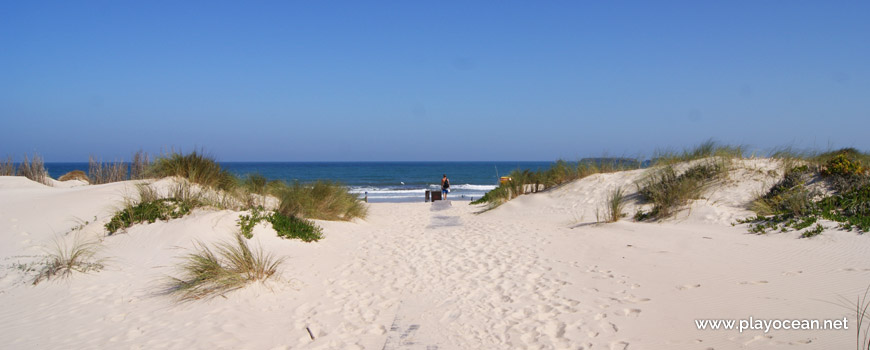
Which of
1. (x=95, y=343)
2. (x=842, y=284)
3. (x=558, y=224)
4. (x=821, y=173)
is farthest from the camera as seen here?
(x=558, y=224)

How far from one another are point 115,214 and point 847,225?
38.6ft

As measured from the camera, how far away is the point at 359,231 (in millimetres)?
10617

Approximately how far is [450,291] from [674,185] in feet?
25.0

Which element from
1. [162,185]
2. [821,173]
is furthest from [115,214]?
[821,173]

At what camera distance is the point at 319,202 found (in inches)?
440

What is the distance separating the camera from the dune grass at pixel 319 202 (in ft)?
32.9

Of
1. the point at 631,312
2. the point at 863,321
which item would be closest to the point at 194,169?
the point at 631,312

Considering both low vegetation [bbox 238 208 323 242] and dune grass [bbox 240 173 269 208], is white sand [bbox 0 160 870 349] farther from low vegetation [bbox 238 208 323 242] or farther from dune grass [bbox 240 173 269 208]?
dune grass [bbox 240 173 269 208]

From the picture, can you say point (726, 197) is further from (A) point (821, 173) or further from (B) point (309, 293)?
(B) point (309, 293)

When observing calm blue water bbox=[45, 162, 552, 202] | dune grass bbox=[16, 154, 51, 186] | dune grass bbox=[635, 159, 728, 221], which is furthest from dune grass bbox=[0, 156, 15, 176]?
dune grass bbox=[635, 159, 728, 221]

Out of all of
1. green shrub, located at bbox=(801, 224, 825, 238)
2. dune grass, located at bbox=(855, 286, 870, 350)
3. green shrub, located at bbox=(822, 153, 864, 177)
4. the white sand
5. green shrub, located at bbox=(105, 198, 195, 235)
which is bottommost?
the white sand

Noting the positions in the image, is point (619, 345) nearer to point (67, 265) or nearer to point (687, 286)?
point (687, 286)

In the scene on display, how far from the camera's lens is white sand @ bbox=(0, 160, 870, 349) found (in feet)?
12.9

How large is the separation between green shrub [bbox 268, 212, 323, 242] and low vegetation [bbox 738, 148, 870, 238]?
7.62m
